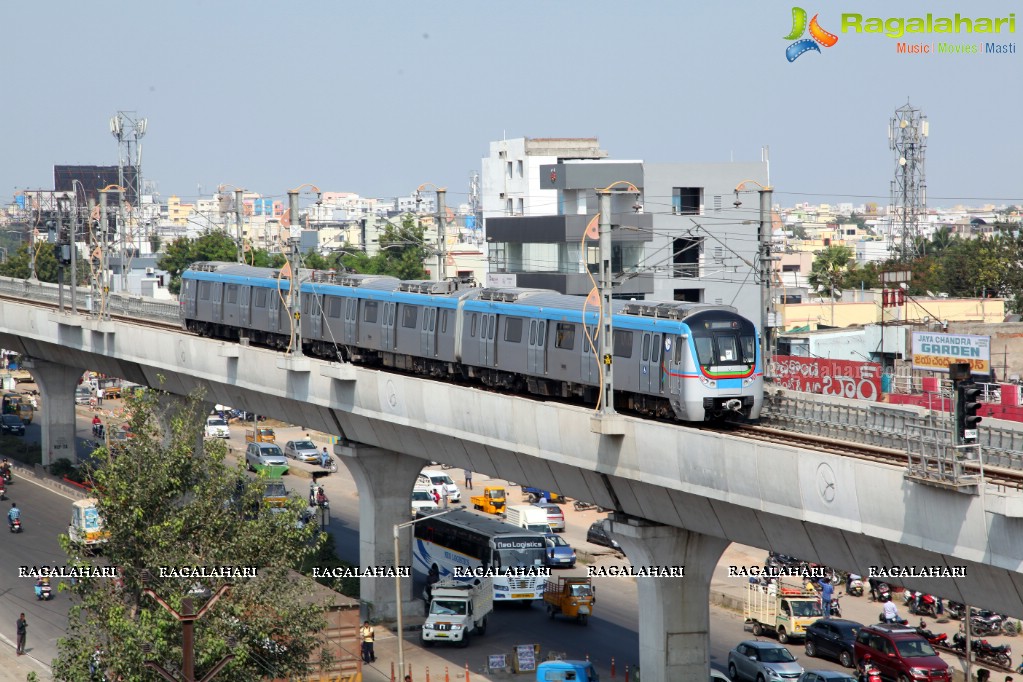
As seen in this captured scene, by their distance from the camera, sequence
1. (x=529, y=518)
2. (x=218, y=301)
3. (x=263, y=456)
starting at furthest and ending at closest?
(x=263, y=456) → (x=529, y=518) → (x=218, y=301)

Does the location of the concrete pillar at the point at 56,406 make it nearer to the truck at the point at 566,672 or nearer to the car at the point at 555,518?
the car at the point at 555,518

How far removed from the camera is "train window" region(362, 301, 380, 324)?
48344mm

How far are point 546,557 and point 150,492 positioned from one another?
2615 cm

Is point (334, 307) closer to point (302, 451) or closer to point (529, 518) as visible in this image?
point (529, 518)

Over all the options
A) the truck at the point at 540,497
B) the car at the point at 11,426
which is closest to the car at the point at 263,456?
the truck at the point at 540,497

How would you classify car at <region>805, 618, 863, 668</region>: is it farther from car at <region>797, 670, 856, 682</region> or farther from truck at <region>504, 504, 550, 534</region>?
truck at <region>504, 504, 550, 534</region>

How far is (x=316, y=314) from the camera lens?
5225 cm

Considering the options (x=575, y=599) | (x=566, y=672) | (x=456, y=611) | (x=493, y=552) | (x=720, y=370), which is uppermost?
(x=720, y=370)

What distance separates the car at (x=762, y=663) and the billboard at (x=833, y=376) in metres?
14.7

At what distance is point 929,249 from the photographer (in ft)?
583

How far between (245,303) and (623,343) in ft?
83.9

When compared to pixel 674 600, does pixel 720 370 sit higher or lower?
higher

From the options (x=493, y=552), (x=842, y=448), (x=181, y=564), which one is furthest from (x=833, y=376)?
(x=181, y=564)

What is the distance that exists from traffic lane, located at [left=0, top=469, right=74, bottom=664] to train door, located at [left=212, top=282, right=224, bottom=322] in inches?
464
